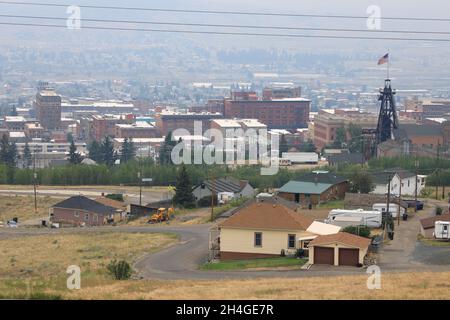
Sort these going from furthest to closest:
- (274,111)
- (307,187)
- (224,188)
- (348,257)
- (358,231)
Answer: (274,111) < (224,188) < (307,187) < (358,231) < (348,257)

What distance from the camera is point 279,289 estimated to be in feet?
48.6

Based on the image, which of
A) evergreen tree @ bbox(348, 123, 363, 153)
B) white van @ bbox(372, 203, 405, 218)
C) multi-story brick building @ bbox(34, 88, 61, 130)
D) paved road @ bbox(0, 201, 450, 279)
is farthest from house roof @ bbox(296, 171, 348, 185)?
multi-story brick building @ bbox(34, 88, 61, 130)

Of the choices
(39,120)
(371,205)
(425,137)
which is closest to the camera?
(371,205)

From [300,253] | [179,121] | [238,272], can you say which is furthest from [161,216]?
[179,121]

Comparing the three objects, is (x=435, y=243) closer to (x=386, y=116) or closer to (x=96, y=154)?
(x=386, y=116)

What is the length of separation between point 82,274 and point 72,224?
53.3 ft

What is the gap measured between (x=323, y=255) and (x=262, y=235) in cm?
247

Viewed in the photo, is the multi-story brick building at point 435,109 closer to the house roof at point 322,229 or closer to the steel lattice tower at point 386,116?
the steel lattice tower at point 386,116

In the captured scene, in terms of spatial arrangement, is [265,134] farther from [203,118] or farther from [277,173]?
[277,173]

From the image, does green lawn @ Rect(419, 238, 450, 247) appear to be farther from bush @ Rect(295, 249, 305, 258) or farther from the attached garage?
bush @ Rect(295, 249, 305, 258)

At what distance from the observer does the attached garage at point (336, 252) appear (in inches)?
850

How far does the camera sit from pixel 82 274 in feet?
65.7
